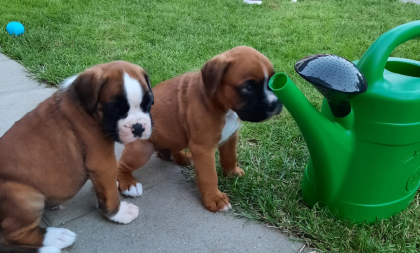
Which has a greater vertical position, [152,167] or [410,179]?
[410,179]

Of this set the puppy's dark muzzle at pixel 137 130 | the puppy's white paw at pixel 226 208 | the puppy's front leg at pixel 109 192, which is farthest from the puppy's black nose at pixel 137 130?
the puppy's white paw at pixel 226 208

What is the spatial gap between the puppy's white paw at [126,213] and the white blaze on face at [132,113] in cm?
56

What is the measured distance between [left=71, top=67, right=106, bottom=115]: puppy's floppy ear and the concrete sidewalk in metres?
0.80

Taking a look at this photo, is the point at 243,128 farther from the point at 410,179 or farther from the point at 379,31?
the point at 379,31

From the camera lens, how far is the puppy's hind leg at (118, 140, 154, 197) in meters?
2.89

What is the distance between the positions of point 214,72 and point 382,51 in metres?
1.00

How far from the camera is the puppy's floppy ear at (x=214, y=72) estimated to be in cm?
257

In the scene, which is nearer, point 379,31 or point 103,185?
point 103,185

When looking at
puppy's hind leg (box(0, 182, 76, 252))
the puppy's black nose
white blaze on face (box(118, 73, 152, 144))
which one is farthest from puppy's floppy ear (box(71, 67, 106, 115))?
puppy's hind leg (box(0, 182, 76, 252))

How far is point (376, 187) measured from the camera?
2.48 meters

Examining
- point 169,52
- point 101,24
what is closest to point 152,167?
point 169,52

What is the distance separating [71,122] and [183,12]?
5.89 meters

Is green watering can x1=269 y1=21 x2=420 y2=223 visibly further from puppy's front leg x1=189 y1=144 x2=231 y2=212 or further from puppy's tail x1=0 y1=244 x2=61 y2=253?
puppy's tail x1=0 y1=244 x2=61 y2=253

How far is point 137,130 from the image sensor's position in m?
2.30
